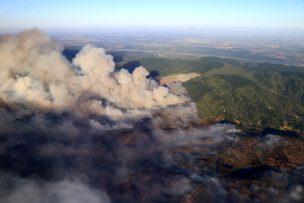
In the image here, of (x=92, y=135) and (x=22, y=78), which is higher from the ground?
(x=22, y=78)

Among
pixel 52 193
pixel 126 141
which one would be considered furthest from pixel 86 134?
pixel 52 193

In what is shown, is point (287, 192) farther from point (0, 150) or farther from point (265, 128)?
point (0, 150)

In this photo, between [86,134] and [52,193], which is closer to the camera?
[52,193]

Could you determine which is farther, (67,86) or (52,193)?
(67,86)

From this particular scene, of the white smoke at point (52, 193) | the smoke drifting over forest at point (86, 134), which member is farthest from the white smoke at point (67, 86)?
the white smoke at point (52, 193)

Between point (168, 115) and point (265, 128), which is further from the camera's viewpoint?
point (168, 115)

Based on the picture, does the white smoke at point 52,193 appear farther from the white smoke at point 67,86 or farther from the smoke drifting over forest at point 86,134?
the white smoke at point 67,86

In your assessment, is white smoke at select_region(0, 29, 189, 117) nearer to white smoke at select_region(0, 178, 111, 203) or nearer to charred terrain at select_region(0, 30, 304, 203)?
charred terrain at select_region(0, 30, 304, 203)

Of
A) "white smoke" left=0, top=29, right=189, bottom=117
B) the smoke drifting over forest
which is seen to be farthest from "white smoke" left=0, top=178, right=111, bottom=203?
"white smoke" left=0, top=29, right=189, bottom=117

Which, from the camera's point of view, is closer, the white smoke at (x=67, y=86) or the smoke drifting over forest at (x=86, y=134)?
the smoke drifting over forest at (x=86, y=134)

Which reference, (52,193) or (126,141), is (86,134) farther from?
(52,193)

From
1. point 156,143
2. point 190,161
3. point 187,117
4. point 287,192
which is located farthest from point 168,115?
point 287,192
